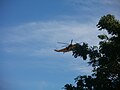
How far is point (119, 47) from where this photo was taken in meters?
27.6

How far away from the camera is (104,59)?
27750mm

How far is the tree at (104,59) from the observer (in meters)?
26.6

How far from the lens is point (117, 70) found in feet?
88.2

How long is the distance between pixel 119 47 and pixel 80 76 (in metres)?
4.43

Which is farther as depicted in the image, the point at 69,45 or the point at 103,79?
the point at 69,45

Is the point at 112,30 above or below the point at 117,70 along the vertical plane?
above

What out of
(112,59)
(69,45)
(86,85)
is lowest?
(86,85)

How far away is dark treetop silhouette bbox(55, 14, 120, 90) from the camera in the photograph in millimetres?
26562

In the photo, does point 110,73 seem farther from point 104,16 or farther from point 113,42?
point 104,16

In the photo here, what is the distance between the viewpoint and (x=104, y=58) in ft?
91.2

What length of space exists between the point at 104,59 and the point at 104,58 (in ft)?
0.36

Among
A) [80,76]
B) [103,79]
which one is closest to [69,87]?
[80,76]

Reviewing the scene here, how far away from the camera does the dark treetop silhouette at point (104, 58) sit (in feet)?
87.1

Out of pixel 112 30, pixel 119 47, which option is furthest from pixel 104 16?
pixel 119 47
